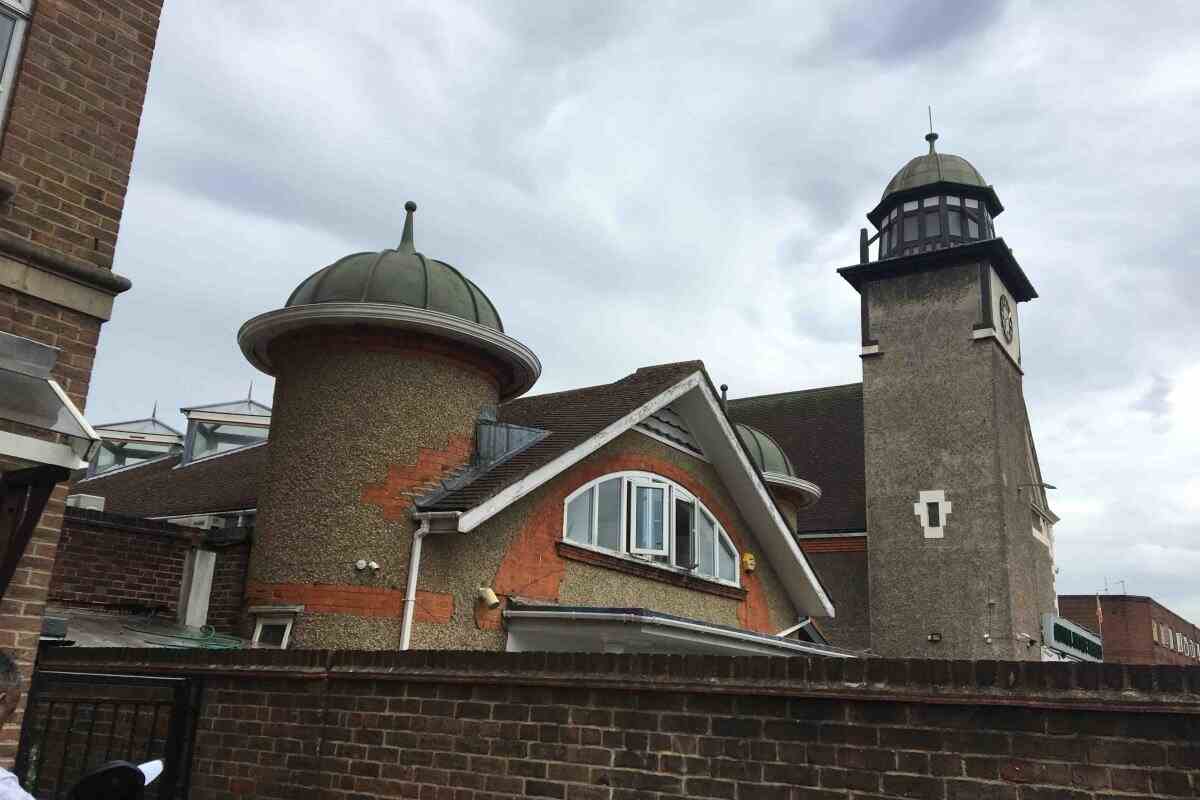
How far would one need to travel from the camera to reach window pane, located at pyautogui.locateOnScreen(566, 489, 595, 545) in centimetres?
1260

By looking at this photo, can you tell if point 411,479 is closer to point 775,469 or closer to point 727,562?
point 727,562

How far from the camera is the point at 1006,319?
24.7 m

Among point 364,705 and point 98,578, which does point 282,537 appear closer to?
point 98,578

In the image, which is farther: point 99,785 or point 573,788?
point 573,788

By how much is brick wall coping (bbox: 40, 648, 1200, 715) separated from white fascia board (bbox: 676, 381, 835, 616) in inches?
330

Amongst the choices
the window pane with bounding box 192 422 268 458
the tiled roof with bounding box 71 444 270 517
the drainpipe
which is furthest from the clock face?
the drainpipe

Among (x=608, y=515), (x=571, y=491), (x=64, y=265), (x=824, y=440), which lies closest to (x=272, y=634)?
(x=571, y=491)

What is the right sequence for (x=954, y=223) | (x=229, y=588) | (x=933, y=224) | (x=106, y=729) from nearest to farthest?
(x=106, y=729) < (x=229, y=588) < (x=954, y=223) < (x=933, y=224)

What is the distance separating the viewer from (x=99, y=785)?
3055mm

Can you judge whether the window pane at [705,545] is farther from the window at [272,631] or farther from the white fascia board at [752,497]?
the window at [272,631]

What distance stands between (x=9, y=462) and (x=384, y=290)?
6.09m

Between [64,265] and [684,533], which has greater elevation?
[64,265]

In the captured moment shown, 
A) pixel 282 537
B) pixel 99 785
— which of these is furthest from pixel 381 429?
pixel 99 785

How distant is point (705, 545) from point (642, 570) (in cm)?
193
